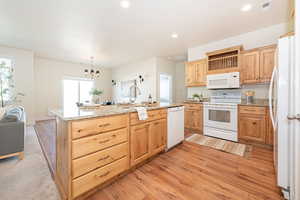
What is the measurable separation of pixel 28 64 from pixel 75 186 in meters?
5.32

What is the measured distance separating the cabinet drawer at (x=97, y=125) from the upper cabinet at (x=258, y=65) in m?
3.24

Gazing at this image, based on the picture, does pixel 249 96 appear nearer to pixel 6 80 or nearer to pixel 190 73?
pixel 190 73

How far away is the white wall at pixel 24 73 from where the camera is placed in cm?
412

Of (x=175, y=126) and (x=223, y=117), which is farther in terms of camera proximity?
(x=223, y=117)

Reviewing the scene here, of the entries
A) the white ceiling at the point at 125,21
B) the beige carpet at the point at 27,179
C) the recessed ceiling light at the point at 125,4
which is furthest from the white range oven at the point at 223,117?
the beige carpet at the point at 27,179

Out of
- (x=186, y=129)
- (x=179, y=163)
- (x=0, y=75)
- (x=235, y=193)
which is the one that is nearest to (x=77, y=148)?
(x=179, y=163)

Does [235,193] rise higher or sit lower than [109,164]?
lower

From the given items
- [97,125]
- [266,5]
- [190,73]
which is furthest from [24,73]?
[266,5]

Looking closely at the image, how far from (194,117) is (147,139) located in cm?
216

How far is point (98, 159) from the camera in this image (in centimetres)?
138

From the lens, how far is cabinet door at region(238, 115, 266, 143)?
258 cm

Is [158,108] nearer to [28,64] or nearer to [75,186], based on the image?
[75,186]

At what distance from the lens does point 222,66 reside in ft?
11.5

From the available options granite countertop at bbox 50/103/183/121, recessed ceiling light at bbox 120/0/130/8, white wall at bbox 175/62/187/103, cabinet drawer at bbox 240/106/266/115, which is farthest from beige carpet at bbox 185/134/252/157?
recessed ceiling light at bbox 120/0/130/8
